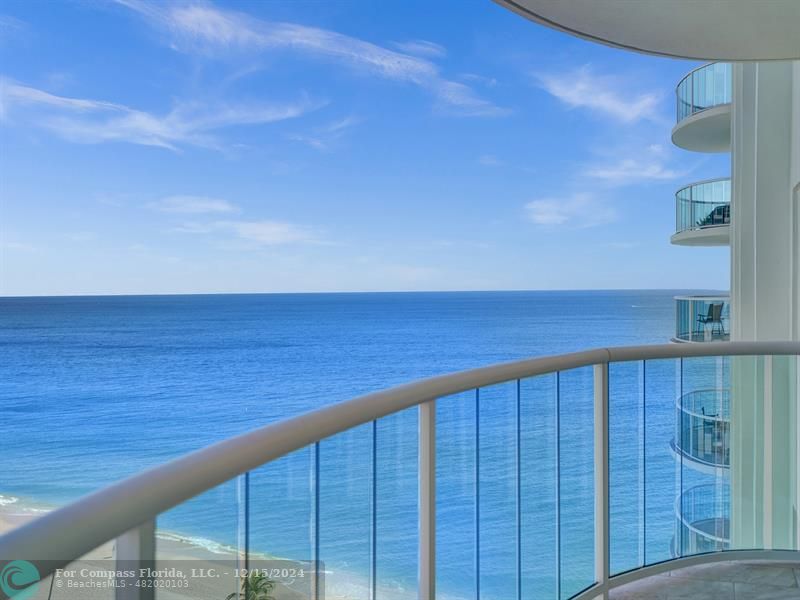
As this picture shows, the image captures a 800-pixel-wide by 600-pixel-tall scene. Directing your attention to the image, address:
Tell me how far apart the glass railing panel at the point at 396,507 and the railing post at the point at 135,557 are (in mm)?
760

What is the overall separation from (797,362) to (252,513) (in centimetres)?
328

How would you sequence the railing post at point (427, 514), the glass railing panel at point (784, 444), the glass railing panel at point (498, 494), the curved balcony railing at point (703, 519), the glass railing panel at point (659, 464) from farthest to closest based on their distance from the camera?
the glass railing panel at point (784, 444), the curved balcony railing at point (703, 519), the glass railing panel at point (659, 464), the glass railing panel at point (498, 494), the railing post at point (427, 514)

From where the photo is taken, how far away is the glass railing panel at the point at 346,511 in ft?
4.64

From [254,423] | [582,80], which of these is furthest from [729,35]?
[582,80]

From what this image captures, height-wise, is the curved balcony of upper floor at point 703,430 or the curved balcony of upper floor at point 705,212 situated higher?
the curved balcony of upper floor at point 705,212

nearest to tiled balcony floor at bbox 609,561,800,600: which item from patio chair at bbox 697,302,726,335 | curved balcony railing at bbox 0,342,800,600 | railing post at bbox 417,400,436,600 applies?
curved balcony railing at bbox 0,342,800,600

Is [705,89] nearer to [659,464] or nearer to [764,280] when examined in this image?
[764,280]

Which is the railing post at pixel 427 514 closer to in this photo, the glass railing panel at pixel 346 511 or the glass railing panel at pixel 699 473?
the glass railing panel at pixel 346 511

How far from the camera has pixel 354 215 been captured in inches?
1966

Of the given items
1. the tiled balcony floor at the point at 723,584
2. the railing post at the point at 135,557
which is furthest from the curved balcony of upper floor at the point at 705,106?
the railing post at the point at 135,557

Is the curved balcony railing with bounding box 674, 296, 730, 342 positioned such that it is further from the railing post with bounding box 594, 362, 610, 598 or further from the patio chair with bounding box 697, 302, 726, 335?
the railing post with bounding box 594, 362, 610, 598

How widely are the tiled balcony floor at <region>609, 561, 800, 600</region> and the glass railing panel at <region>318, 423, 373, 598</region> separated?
1.50m

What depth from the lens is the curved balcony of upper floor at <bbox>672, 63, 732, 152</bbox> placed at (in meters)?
10.9

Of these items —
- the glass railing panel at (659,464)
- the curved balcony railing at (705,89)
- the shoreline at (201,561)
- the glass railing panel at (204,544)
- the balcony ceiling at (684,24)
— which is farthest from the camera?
the curved balcony railing at (705,89)
